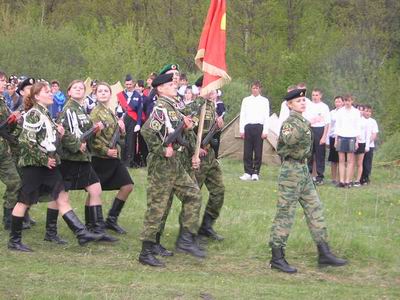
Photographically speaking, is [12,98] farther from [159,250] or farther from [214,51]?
[159,250]

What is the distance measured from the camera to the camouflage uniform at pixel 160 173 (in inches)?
341

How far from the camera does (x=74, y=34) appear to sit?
36.9 m

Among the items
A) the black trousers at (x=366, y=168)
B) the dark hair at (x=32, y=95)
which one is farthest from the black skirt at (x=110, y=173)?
the black trousers at (x=366, y=168)

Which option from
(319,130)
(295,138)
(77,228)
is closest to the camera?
(295,138)

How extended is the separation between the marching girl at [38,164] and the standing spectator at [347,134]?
26.0 ft

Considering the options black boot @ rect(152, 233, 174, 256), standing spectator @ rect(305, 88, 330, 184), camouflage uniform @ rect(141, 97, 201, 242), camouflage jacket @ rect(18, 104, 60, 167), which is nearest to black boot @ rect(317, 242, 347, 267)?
camouflage uniform @ rect(141, 97, 201, 242)

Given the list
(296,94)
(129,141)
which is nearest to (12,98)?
(129,141)

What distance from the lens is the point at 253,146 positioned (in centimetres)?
1636

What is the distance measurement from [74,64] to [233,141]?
57.5 ft

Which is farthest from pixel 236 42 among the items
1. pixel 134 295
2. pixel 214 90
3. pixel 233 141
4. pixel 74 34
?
pixel 134 295

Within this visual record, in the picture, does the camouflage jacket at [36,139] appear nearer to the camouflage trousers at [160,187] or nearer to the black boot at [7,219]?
the camouflage trousers at [160,187]

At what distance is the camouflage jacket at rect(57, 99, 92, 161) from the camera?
9.38 meters

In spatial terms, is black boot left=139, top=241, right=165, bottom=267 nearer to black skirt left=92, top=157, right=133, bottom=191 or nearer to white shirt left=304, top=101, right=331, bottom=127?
black skirt left=92, top=157, right=133, bottom=191

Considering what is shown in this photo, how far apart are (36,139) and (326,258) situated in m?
3.64
